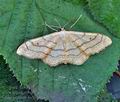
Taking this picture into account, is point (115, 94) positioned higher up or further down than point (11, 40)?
further down

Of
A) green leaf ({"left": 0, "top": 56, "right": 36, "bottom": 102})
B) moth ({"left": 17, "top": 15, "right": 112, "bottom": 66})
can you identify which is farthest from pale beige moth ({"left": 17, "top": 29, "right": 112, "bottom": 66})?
green leaf ({"left": 0, "top": 56, "right": 36, "bottom": 102})

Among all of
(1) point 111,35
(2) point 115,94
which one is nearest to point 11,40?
(1) point 111,35

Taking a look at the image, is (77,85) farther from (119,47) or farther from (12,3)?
(12,3)

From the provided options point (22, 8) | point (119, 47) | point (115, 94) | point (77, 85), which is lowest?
point (115, 94)

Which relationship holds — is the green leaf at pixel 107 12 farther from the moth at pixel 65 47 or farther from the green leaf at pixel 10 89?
the green leaf at pixel 10 89

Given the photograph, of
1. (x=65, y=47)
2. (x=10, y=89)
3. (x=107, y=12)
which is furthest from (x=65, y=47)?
(x=10, y=89)

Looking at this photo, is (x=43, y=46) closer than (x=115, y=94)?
Yes

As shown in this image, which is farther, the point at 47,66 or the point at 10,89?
the point at 10,89

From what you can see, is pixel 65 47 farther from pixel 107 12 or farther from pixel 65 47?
pixel 107 12
